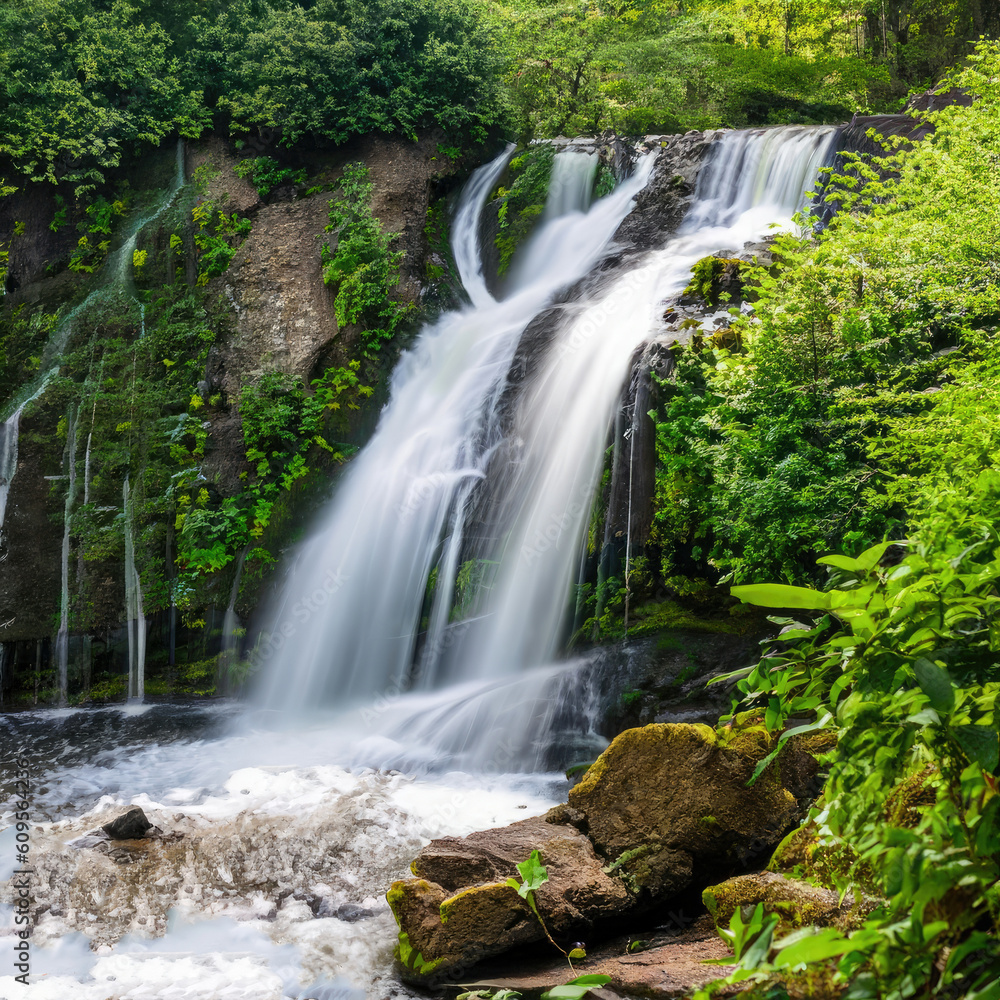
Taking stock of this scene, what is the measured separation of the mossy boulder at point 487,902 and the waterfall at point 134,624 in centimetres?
677

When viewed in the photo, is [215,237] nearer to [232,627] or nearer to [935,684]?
[232,627]

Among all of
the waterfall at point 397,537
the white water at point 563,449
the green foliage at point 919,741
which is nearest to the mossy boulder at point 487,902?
the green foliage at point 919,741

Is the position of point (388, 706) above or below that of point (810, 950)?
below

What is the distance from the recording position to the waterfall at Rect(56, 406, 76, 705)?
9516 millimetres

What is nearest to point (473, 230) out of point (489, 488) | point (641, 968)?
point (489, 488)

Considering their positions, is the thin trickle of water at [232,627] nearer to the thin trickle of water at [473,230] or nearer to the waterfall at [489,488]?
the waterfall at [489,488]

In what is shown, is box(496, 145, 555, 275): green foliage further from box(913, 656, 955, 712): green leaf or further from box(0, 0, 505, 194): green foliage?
box(913, 656, 955, 712): green leaf

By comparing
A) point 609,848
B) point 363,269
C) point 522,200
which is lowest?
point 609,848

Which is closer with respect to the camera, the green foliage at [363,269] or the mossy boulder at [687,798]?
the mossy boulder at [687,798]

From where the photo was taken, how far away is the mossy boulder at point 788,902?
232 centimetres

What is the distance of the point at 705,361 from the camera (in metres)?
7.00

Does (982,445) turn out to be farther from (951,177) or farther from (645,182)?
(645,182)

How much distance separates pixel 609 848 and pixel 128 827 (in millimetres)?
3403

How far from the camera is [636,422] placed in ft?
24.0
